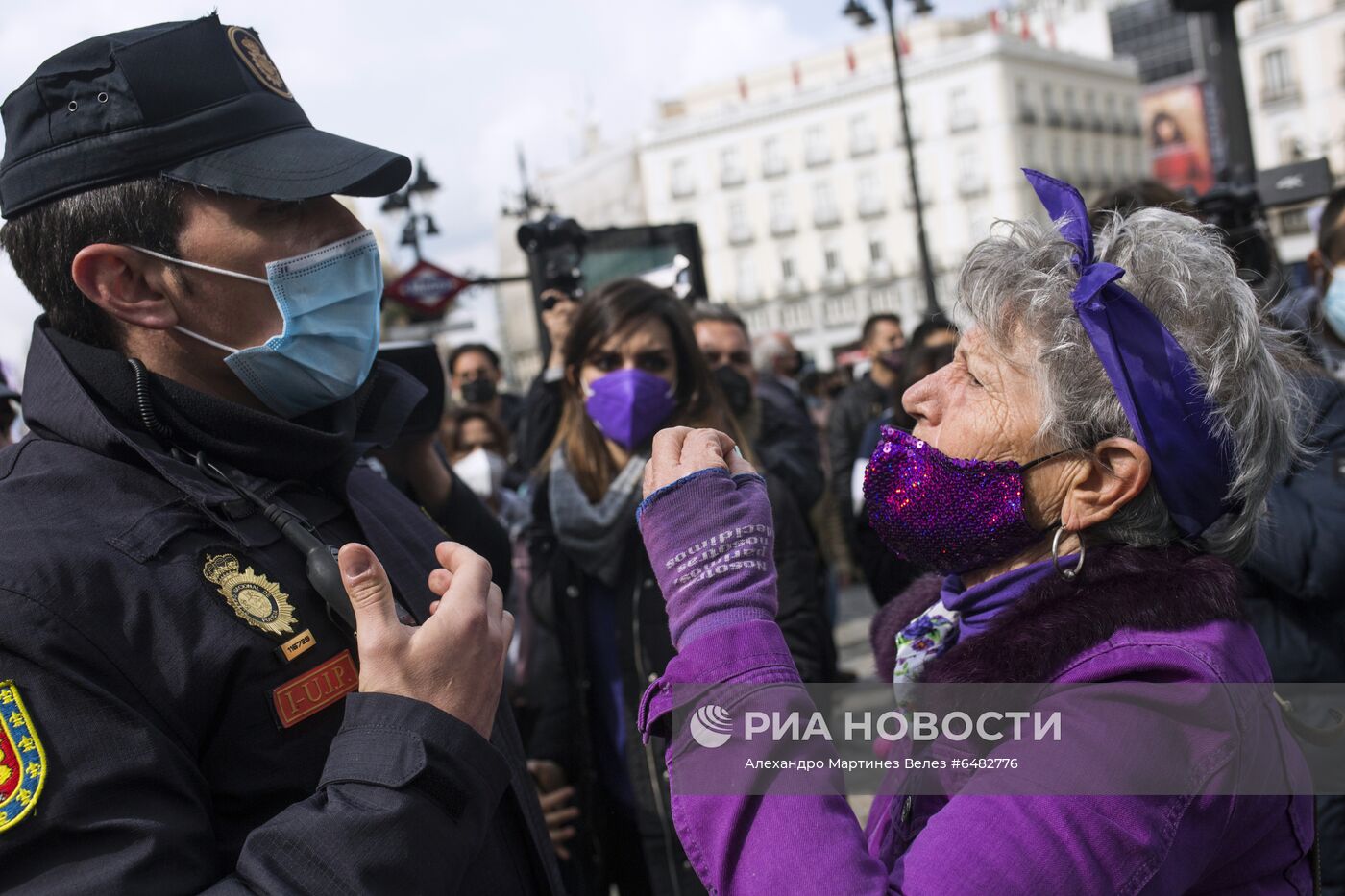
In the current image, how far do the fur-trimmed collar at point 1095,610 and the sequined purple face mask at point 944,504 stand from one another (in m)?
0.12

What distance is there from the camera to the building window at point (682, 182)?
209 feet

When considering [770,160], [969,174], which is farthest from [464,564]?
[770,160]

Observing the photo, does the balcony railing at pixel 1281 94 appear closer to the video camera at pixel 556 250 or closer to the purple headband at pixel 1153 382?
the video camera at pixel 556 250

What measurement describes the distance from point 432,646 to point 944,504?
2.73 ft

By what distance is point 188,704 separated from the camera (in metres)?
1.48

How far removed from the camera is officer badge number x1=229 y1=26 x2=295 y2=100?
185cm

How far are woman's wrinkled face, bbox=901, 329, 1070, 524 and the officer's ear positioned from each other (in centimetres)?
122

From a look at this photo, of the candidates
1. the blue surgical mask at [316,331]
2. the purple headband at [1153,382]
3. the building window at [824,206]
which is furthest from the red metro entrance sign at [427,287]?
the building window at [824,206]

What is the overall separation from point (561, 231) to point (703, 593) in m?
3.77

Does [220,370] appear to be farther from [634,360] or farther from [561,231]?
[561,231]

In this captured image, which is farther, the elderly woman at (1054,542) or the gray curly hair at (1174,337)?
the gray curly hair at (1174,337)

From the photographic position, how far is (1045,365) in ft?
5.89

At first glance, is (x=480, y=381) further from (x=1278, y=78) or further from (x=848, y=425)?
(x=1278, y=78)

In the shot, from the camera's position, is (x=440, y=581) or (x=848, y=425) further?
(x=848, y=425)
